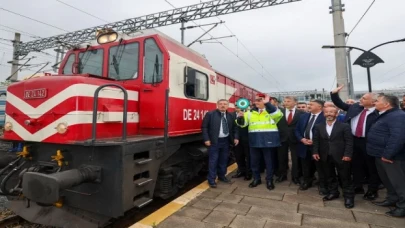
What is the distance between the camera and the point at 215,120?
530 centimetres

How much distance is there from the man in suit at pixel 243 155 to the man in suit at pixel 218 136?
42 centimetres

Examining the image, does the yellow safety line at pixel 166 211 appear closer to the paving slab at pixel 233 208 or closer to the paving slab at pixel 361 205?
the paving slab at pixel 233 208

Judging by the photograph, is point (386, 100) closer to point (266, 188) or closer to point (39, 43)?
point (266, 188)

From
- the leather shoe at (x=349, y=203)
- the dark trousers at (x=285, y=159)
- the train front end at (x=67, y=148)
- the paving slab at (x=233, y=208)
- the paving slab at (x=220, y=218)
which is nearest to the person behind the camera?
the train front end at (x=67, y=148)

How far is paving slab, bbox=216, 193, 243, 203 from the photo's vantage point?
4.43 meters

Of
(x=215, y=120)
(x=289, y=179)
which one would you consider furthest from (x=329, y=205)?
(x=215, y=120)

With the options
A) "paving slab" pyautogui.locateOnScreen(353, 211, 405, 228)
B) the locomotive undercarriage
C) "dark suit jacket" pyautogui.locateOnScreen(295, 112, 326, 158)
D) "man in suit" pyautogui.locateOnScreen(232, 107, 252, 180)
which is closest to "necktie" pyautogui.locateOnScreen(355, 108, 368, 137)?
"dark suit jacket" pyautogui.locateOnScreen(295, 112, 326, 158)

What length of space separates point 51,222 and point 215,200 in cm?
252

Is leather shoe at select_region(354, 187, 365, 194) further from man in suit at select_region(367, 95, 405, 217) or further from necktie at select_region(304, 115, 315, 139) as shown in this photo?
necktie at select_region(304, 115, 315, 139)

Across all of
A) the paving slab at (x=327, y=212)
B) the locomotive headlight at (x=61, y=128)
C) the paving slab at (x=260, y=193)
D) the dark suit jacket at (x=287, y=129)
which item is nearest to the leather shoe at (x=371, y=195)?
the paving slab at (x=327, y=212)

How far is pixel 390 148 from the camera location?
3.77 metres

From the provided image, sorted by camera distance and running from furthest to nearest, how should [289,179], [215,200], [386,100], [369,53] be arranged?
[369,53]
[289,179]
[215,200]
[386,100]

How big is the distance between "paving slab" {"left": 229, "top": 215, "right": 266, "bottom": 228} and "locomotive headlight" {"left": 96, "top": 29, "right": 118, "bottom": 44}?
3.83m

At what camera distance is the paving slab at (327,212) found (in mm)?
3764
